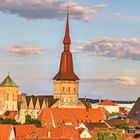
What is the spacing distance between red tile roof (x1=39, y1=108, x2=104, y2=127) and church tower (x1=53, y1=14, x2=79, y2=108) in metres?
13.6

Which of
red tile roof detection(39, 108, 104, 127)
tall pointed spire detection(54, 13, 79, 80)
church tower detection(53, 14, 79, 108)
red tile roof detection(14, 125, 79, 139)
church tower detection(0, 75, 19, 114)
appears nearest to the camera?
red tile roof detection(14, 125, 79, 139)

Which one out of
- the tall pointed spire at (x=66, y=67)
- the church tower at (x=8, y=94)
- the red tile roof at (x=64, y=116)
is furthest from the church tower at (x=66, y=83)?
the church tower at (x=8, y=94)

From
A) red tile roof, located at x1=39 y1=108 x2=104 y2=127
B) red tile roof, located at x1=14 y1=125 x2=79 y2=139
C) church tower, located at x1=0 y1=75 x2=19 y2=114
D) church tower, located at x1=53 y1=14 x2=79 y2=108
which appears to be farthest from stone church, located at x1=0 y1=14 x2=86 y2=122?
red tile roof, located at x1=14 y1=125 x2=79 y2=139

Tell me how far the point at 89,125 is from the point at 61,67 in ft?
129

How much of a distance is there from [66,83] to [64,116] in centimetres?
2117

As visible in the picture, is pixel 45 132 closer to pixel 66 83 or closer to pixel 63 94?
pixel 63 94

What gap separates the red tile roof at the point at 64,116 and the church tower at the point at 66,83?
1361cm

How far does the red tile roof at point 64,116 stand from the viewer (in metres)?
123

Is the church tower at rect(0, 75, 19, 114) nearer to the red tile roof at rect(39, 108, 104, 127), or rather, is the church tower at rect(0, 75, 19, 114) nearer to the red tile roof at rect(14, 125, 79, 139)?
the red tile roof at rect(39, 108, 104, 127)

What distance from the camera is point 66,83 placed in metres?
145

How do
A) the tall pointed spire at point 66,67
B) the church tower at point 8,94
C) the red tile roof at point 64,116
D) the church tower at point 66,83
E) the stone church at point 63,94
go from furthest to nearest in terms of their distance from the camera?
the church tower at point 8,94 → the tall pointed spire at point 66,67 → the church tower at point 66,83 → the stone church at point 63,94 → the red tile roof at point 64,116

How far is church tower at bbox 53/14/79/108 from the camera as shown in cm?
14388

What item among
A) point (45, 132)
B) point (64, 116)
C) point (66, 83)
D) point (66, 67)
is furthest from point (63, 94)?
point (45, 132)

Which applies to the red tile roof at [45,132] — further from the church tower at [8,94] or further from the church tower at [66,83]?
the church tower at [8,94]
